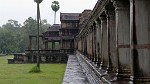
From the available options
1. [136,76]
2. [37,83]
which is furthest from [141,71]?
[37,83]

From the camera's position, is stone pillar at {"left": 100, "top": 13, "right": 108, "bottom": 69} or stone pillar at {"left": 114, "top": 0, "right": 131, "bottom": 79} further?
stone pillar at {"left": 100, "top": 13, "right": 108, "bottom": 69}

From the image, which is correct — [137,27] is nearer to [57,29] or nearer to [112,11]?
[112,11]

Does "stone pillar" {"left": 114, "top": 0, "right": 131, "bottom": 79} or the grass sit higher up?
"stone pillar" {"left": 114, "top": 0, "right": 131, "bottom": 79}

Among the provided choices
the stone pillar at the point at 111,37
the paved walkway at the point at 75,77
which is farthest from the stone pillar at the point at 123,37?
the paved walkway at the point at 75,77

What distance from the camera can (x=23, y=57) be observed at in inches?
2035

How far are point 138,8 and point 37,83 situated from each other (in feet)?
52.9

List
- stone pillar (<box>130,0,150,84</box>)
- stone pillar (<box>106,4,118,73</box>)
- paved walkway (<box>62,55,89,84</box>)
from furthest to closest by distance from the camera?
paved walkway (<box>62,55,89,84</box>) < stone pillar (<box>106,4,118,73</box>) < stone pillar (<box>130,0,150,84</box>)

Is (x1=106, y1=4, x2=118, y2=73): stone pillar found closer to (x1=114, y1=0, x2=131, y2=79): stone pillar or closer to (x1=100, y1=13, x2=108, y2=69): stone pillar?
(x1=114, y1=0, x2=131, y2=79): stone pillar

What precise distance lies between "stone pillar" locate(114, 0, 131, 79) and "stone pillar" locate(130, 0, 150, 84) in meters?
1.57

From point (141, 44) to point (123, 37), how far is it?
5.87 ft

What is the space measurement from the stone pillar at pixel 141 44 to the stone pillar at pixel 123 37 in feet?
5.16

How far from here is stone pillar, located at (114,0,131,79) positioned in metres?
8.16

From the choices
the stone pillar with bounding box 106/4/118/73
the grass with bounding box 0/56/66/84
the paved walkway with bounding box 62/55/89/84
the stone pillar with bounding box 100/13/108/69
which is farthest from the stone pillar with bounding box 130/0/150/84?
the grass with bounding box 0/56/66/84

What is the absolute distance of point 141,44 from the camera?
258 inches
